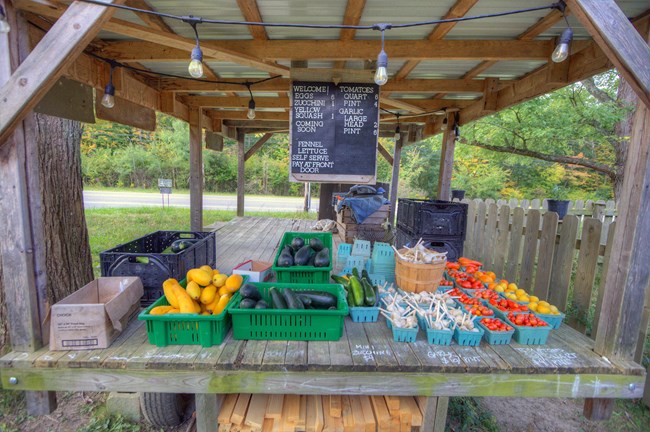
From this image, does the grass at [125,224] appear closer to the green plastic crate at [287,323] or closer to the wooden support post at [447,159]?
the green plastic crate at [287,323]

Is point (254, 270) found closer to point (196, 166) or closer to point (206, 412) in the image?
point (206, 412)

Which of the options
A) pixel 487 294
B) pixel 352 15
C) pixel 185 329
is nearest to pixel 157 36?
pixel 352 15

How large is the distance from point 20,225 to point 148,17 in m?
1.86

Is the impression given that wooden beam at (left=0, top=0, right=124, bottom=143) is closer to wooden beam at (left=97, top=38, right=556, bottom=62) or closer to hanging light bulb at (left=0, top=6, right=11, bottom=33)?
hanging light bulb at (left=0, top=6, right=11, bottom=33)

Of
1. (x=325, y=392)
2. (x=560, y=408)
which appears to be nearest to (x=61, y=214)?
(x=325, y=392)

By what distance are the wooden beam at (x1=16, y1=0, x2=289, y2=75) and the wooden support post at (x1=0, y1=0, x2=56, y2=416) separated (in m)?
0.15

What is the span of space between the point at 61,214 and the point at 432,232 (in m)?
4.08

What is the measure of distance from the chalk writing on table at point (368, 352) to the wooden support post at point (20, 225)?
2005 mm

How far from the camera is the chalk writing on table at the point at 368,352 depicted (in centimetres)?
199

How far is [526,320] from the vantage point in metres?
2.29

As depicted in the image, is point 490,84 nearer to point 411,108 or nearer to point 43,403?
point 411,108

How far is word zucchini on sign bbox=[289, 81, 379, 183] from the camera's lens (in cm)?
357

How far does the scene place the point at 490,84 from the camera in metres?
4.07

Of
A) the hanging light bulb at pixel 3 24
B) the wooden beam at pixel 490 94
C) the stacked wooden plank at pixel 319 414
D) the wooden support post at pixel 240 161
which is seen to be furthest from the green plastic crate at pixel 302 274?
the wooden support post at pixel 240 161
